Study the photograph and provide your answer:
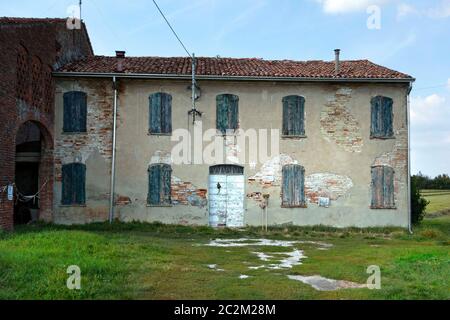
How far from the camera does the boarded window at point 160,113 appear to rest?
57.5 feet

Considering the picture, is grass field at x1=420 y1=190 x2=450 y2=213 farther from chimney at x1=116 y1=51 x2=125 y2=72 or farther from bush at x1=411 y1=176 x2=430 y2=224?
chimney at x1=116 y1=51 x2=125 y2=72

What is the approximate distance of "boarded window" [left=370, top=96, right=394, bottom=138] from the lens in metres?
17.8

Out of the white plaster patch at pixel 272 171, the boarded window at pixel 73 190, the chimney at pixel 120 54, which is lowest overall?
the boarded window at pixel 73 190

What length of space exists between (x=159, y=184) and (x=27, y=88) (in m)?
5.64

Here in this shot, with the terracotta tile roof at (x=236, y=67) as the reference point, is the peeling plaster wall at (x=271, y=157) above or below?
below

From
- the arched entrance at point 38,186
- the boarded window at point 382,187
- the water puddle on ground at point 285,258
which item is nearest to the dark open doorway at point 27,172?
the arched entrance at point 38,186

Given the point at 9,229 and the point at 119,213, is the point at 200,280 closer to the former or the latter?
the point at 9,229

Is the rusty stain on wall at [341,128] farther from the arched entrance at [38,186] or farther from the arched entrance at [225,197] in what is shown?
the arched entrance at [38,186]

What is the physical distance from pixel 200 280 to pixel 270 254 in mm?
3840

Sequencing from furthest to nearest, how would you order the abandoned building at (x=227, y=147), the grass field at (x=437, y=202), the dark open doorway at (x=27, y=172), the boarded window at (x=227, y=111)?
the grass field at (x=437, y=202) < the boarded window at (x=227, y=111) < the abandoned building at (x=227, y=147) < the dark open doorway at (x=27, y=172)

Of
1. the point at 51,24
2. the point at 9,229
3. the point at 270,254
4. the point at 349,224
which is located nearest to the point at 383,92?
the point at 349,224

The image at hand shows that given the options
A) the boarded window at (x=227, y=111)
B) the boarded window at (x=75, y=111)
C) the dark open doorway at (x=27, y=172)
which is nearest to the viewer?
the dark open doorway at (x=27, y=172)

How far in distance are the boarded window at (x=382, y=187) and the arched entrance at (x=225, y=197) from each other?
4995 mm

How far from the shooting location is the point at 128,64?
18422 mm
